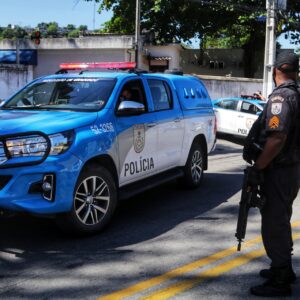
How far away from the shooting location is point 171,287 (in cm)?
409

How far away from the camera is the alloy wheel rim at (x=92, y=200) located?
5285 mm

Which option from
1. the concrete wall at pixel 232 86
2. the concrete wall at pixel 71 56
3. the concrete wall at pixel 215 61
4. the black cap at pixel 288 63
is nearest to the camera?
the black cap at pixel 288 63

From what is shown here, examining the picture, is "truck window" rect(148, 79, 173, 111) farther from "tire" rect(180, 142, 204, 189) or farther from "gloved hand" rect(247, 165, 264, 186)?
"gloved hand" rect(247, 165, 264, 186)

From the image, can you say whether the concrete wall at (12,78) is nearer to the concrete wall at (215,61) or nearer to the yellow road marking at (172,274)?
the concrete wall at (215,61)

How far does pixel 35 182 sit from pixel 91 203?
764 mm

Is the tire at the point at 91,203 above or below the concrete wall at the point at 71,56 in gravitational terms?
below

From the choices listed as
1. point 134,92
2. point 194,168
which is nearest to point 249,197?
point 134,92

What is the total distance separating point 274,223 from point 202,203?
11.1ft

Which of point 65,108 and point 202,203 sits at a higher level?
point 65,108

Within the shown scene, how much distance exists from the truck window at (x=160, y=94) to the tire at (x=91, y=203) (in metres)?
1.67

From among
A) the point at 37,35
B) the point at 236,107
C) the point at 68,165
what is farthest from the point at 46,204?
the point at 37,35

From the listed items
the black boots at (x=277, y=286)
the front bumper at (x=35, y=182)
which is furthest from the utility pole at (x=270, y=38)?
the black boots at (x=277, y=286)

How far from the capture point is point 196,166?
8234 mm

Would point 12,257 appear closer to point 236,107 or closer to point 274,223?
point 274,223
